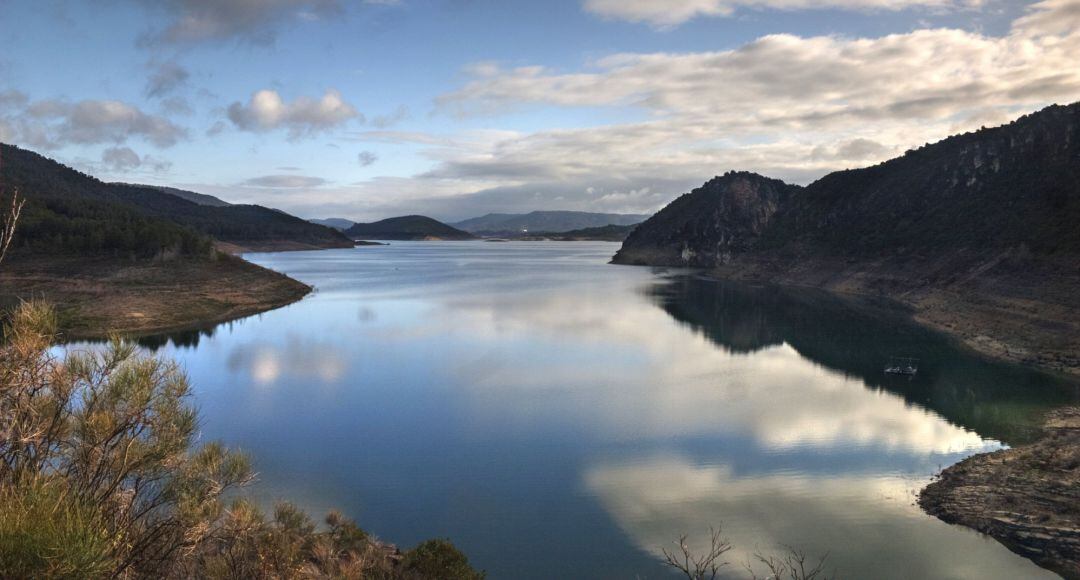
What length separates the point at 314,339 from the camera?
158ft

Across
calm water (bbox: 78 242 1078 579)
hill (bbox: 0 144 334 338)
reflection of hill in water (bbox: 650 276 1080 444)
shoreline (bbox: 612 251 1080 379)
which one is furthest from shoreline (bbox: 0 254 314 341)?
shoreline (bbox: 612 251 1080 379)

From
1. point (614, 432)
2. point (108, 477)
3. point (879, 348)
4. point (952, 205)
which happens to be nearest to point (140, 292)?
point (614, 432)

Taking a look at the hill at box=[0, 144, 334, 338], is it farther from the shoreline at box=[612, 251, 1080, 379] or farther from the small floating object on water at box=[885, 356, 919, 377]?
the shoreline at box=[612, 251, 1080, 379]

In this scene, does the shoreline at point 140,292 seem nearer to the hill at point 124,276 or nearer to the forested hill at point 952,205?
the hill at point 124,276

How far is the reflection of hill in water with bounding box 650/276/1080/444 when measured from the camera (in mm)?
29984

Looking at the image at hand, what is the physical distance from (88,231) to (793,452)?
7891 cm

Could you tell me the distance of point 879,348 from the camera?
4650cm

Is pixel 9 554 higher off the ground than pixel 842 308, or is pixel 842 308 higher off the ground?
pixel 9 554

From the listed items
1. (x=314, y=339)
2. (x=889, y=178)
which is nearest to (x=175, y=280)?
(x=314, y=339)

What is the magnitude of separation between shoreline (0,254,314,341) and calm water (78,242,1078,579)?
5676 millimetres

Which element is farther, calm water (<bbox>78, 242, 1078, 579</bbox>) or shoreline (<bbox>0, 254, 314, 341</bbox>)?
shoreline (<bbox>0, 254, 314, 341</bbox>)

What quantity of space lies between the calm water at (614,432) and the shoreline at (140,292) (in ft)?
18.6

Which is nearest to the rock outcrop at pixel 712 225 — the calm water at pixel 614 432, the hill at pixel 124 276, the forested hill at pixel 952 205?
the forested hill at pixel 952 205

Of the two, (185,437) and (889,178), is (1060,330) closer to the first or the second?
(185,437)
